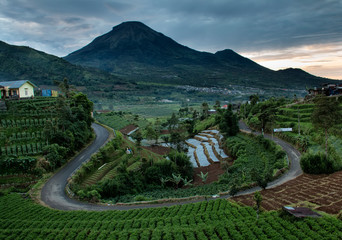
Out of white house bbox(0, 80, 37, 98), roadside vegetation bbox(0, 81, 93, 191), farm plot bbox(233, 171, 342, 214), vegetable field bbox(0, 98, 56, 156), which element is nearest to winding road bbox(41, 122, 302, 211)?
roadside vegetation bbox(0, 81, 93, 191)

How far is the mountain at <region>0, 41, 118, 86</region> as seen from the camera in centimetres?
11700

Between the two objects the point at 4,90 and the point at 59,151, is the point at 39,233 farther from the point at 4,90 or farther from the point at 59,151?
the point at 4,90

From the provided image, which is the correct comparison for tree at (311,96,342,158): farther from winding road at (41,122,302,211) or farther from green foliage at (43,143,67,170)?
green foliage at (43,143,67,170)

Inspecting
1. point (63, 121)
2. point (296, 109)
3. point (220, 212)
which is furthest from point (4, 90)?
point (296, 109)

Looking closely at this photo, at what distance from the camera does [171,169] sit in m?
36.1

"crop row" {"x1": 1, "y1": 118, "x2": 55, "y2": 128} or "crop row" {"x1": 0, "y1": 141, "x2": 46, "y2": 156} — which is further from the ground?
"crop row" {"x1": 1, "y1": 118, "x2": 55, "y2": 128}

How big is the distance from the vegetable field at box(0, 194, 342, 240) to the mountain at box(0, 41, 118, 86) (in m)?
108

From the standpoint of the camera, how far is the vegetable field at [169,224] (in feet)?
48.6

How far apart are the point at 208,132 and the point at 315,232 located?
170ft

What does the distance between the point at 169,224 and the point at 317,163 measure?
20.1 m

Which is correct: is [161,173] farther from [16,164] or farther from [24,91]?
[24,91]

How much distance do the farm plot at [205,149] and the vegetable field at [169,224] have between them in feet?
73.0

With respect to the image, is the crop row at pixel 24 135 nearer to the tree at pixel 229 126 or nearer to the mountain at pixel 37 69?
the tree at pixel 229 126

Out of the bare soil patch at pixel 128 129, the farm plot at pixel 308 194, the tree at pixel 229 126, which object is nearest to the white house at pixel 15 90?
the bare soil patch at pixel 128 129
